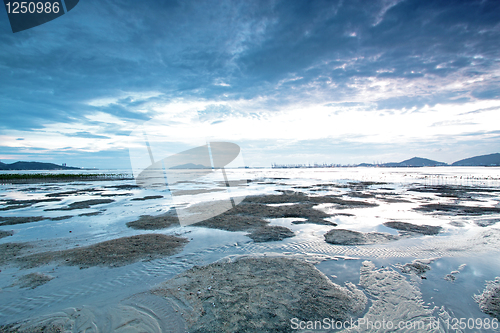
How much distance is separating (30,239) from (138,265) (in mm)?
8314

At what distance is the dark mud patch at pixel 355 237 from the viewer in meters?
11.1

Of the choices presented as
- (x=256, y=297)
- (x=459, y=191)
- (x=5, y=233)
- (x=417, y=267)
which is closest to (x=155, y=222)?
(x=5, y=233)

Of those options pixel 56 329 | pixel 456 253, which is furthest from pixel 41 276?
pixel 456 253

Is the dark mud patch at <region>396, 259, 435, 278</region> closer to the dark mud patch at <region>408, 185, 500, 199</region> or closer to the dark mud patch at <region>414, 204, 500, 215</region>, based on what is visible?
the dark mud patch at <region>414, 204, 500, 215</region>

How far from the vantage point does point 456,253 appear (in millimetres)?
9695

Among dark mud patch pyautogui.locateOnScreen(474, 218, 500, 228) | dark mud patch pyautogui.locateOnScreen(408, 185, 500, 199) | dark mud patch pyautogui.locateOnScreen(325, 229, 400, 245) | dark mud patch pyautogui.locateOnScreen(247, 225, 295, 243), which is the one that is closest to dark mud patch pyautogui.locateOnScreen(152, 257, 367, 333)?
dark mud patch pyautogui.locateOnScreen(247, 225, 295, 243)

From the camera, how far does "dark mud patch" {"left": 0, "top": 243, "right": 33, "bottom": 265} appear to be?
9391 mm

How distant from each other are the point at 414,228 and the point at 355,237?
4834 millimetres

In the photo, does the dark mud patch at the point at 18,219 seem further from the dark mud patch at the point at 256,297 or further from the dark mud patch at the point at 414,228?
the dark mud patch at the point at 414,228

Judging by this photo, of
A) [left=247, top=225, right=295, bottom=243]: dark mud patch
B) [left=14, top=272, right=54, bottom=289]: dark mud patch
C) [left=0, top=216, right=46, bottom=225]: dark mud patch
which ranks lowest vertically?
[left=247, top=225, right=295, bottom=243]: dark mud patch

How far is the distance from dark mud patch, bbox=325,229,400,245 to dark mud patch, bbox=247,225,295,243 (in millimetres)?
2218

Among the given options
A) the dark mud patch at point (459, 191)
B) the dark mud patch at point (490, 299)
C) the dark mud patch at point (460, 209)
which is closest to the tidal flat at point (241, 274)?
the dark mud patch at point (490, 299)

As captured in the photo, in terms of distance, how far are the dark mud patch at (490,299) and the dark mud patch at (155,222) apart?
578 inches

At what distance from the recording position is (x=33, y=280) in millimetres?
7531
